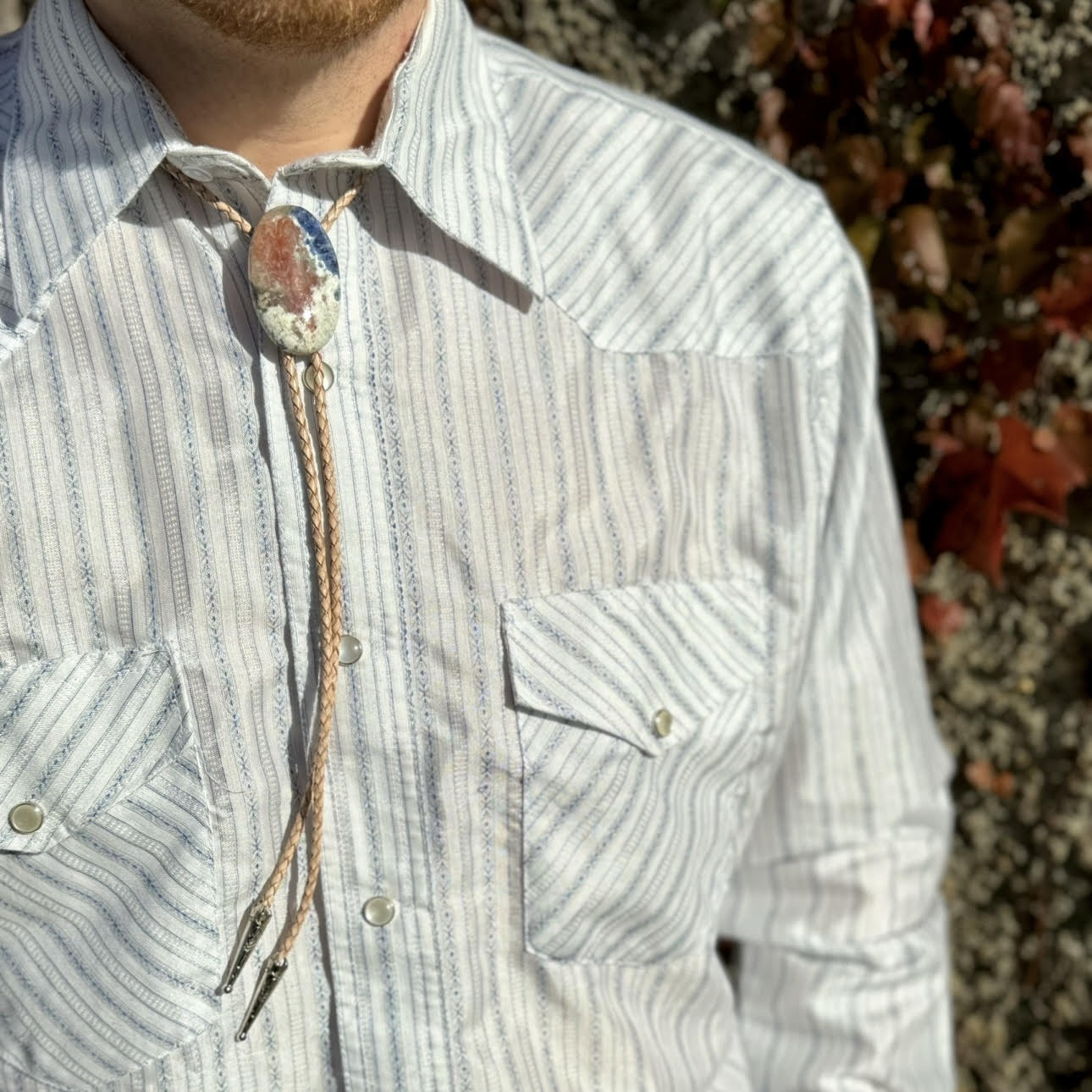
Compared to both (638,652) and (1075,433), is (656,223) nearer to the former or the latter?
(638,652)

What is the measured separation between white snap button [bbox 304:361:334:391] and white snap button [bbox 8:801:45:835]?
399mm

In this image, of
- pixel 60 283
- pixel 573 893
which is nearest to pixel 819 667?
pixel 573 893

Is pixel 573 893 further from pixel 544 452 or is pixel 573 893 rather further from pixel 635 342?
pixel 635 342

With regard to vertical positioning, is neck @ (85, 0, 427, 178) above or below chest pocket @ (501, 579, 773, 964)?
above

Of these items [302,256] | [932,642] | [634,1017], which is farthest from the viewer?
[932,642]

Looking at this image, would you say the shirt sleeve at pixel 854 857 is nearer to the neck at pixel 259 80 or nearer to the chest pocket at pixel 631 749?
the chest pocket at pixel 631 749

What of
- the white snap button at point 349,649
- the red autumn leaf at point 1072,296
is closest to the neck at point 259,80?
the white snap button at point 349,649

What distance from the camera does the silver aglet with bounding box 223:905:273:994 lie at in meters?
0.98

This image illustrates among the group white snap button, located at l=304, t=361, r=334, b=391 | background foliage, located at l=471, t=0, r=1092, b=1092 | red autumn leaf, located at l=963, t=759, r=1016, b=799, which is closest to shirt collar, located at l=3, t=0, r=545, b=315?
white snap button, located at l=304, t=361, r=334, b=391

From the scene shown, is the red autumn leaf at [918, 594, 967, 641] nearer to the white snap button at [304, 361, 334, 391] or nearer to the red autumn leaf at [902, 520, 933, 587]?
the red autumn leaf at [902, 520, 933, 587]

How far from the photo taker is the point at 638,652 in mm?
1112

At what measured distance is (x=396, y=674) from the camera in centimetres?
101

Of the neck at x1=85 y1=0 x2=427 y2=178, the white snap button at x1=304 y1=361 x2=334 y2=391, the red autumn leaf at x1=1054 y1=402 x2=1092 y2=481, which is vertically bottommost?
Answer: the red autumn leaf at x1=1054 y1=402 x2=1092 y2=481

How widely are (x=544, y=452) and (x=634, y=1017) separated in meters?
0.54
